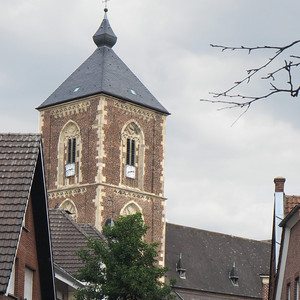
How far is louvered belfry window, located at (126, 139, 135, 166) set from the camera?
2840 inches

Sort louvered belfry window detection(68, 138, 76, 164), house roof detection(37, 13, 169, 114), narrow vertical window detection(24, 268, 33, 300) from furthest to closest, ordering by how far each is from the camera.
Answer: louvered belfry window detection(68, 138, 76, 164) < house roof detection(37, 13, 169, 114) < narrow vertical window detection(24, 268, 33, 300)

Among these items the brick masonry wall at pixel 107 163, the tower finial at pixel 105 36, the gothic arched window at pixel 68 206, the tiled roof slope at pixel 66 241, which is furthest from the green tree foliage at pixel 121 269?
the tower finial at pixel 105 36

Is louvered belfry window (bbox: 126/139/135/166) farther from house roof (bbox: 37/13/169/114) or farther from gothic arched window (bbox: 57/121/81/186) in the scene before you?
gothic arched window (bbox: 57/121/81/186)

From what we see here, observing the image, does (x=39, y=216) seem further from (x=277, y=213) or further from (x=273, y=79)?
(x=273, y=79)

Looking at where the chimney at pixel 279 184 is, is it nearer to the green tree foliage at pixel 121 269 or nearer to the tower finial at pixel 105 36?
the green tree foliage at pixel 121 269

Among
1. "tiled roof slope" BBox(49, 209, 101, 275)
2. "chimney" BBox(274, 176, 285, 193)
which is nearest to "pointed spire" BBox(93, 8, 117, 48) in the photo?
"tiled roof slope" BBox(49, 209, 101, 275)

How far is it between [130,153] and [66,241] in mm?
38818

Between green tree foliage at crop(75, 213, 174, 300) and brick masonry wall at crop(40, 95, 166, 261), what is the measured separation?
35522 mm

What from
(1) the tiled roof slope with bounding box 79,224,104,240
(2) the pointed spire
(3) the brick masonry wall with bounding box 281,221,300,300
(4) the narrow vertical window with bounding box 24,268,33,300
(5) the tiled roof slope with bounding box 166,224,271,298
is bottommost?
(4) the narrow vertical window with bounding box 24,268,33,300

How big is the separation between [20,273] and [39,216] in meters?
1.09

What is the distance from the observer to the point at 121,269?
3130 centimetres

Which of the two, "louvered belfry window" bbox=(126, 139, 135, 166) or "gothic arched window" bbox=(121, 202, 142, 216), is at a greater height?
"louvered belfry window" bbox=(126, 139, 135, 166)

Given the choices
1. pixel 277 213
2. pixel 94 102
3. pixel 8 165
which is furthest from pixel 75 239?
pixel 94 102

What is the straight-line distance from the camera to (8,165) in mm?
17672
